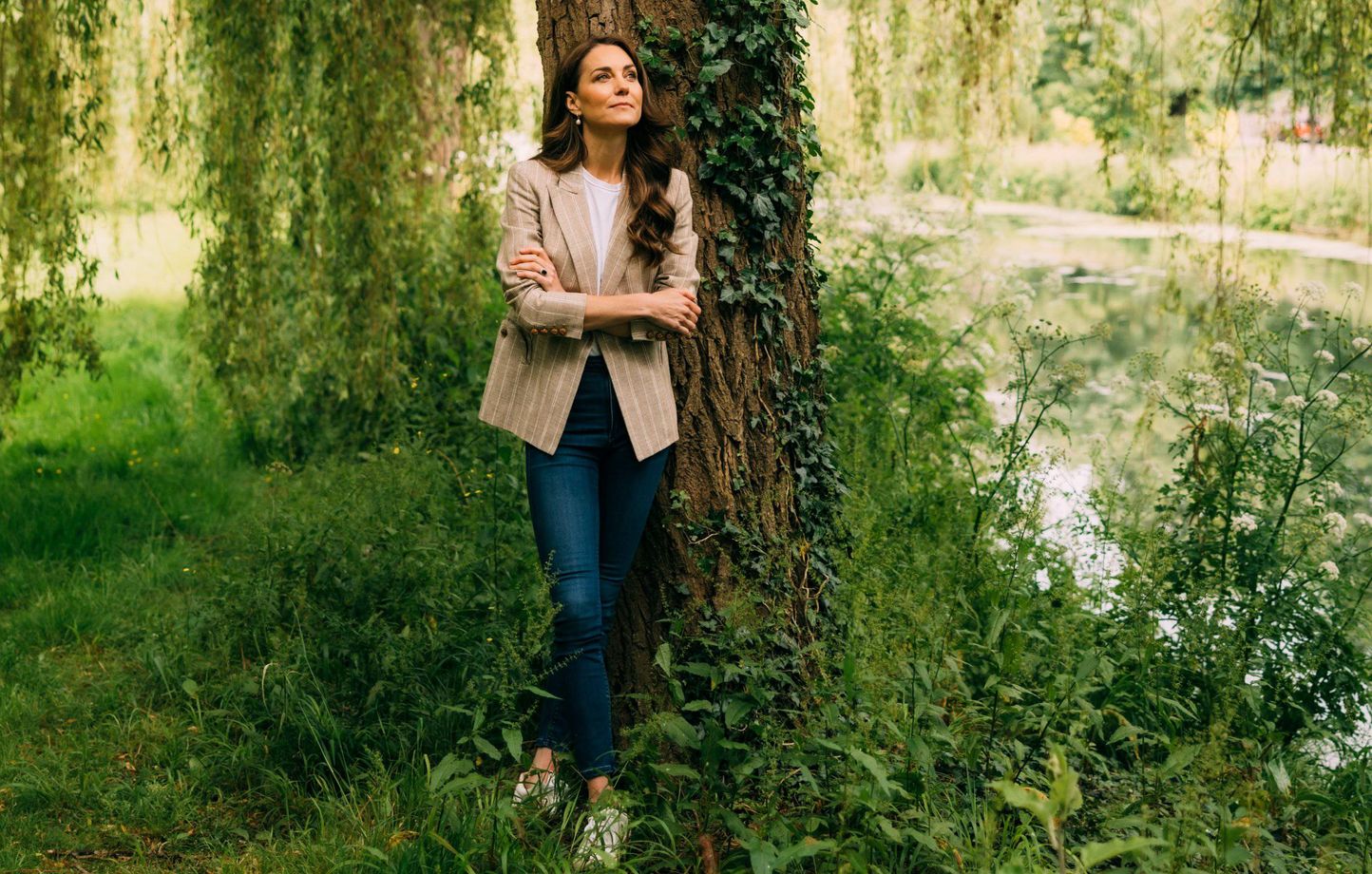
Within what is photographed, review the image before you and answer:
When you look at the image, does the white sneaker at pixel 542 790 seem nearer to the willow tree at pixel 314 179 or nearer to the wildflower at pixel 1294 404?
the wildflower at pixel 1294 404

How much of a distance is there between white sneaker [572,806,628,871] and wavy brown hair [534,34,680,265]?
128 cm

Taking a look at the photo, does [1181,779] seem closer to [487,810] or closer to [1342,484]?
[487,810]

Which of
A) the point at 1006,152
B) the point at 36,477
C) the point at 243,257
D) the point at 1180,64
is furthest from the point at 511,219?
the point at 1006,152

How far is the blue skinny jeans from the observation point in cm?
286

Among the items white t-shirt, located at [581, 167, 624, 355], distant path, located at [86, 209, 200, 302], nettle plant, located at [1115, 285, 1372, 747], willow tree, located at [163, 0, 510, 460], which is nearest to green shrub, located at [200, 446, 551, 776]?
white t-shirt, located at [581, 167, 624, 355]

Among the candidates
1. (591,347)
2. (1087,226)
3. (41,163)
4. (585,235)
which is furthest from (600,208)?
(1087,226)

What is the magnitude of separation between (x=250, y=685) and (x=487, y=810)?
1.09 metres

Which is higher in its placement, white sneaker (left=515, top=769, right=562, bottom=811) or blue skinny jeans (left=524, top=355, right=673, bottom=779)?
blue skinny jeans (left=524, top=355, right=673, bottom=779)

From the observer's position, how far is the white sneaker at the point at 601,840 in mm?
2609

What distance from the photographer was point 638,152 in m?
2.98

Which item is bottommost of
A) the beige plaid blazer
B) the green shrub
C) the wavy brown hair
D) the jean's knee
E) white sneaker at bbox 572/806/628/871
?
white sneaker at bbox 572/806/628/871

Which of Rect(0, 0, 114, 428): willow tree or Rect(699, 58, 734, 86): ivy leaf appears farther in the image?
Rect(0, 0, 114, 428): willow tree

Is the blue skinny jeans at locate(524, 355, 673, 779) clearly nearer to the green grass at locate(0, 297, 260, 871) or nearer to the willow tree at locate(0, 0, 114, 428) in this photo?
the green grass at locate(0, 297, 260, 871)

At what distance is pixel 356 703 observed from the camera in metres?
3.42
